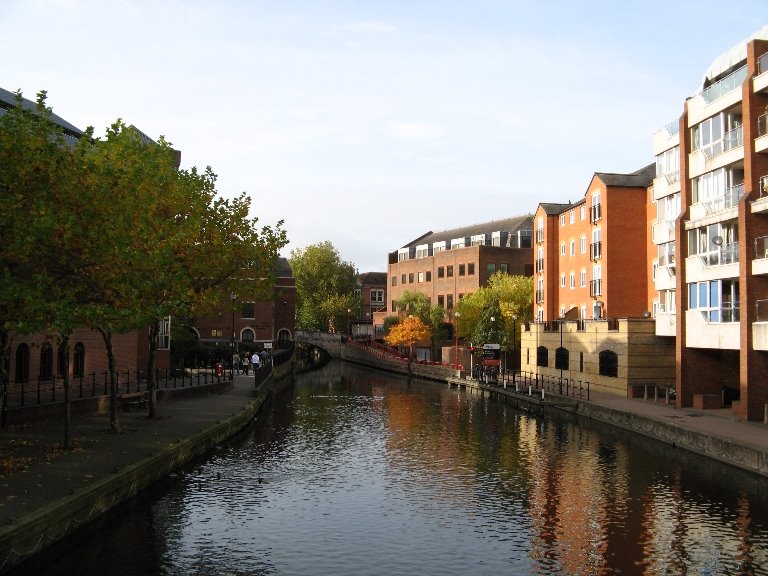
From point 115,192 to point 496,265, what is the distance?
252 ft

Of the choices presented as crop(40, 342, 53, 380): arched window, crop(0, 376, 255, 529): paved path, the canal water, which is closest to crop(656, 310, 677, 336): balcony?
the canal water

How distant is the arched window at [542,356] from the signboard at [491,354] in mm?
4682

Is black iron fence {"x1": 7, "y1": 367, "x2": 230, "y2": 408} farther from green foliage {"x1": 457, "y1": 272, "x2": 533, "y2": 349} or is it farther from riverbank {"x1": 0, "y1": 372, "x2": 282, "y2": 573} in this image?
green foliage {"x1": 457, "y1": 272, "x2": 533, "y2": 349}

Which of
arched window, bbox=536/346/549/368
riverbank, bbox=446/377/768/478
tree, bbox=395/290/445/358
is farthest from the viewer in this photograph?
tree, bbox=395/290/445/358

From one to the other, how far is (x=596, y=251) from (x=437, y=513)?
42543 millimetres

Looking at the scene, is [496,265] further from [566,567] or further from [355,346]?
[566,567]

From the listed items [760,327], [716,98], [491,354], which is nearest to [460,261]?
[491,354]

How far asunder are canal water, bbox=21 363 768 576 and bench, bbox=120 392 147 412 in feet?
18.7

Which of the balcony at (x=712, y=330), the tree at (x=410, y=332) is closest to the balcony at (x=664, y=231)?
the balcony at (x=712, y=330)

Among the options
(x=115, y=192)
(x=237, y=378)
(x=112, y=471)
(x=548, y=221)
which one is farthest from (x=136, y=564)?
(x=548, y=221)

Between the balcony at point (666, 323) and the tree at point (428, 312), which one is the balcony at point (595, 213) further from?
the tree at point (428, 312)

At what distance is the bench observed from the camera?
3619 cm

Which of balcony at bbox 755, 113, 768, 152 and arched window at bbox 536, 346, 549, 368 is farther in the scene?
arched window at bbox 536, 346, 549, 368

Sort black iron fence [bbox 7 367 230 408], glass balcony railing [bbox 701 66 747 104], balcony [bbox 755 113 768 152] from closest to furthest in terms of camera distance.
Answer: black iron fence [bbox 7 367 230 408], balcony [bbox 755 113 768 152], glass balcony railing [bbox 701 66 747 104]
